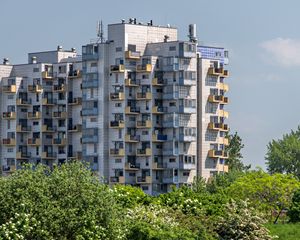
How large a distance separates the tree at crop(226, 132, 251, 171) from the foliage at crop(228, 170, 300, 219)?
48214mm

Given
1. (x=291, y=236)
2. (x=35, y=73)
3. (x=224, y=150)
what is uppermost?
(x=35, y=73)

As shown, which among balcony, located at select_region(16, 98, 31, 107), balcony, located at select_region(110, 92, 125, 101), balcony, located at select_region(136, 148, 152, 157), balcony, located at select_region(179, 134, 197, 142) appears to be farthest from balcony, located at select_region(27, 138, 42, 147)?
balcony, located at select_region(179, 134, 197, 142)

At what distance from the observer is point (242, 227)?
63406 millimetres

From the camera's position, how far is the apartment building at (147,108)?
130m

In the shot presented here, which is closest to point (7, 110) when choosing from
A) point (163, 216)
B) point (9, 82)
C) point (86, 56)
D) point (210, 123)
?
point (9, 82)

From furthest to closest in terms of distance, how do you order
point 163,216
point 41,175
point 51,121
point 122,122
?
point 51,121 → point 122,122 → point 163,216 → point 41,175

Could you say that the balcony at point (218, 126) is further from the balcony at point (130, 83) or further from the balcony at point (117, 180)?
the balcony at point (117, 180)

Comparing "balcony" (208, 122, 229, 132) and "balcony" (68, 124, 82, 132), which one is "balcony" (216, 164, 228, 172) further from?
"balcony" (68, 124, 82, 132)

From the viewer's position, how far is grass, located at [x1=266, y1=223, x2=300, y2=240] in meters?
64.4

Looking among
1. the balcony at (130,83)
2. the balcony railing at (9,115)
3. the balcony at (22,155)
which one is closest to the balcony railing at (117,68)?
the balcony at (130,83)

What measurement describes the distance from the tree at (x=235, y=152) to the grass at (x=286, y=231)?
2973 inches

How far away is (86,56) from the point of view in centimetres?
13275

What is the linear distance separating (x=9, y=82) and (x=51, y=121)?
713cm

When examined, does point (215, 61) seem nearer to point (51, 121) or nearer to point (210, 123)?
point (210, 123)
